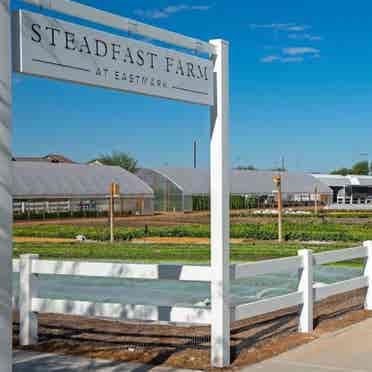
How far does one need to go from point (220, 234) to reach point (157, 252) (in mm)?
15703

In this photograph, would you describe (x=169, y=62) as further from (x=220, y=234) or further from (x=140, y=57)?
(x=220, y=234)

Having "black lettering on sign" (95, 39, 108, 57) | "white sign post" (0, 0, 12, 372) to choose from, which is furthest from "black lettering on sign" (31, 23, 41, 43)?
"black lettering on sign" (95, 39, 108, 57)

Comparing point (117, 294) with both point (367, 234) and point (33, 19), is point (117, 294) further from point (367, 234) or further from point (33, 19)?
point (367, 234)

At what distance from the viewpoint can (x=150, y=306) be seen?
7.19 meters

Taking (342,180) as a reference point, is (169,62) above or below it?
below

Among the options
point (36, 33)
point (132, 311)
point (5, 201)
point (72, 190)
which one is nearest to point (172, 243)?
point (132, 311)

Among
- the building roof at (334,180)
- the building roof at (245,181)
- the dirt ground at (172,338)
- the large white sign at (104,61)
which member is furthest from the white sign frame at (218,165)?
the building roof at (334,180)

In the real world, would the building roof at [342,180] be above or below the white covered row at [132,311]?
above

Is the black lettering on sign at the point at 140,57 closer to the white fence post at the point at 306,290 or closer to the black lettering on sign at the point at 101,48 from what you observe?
the black lettering on sign at the point at 101,48

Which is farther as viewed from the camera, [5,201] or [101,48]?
[101,48]

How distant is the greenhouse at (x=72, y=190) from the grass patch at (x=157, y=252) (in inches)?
853

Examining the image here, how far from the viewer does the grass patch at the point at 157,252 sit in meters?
20.6

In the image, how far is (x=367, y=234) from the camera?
1125 inches

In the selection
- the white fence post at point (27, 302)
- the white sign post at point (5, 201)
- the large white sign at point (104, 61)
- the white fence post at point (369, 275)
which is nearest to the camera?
the white sign post at point (5, 201)
